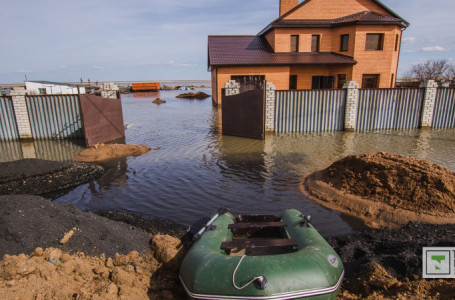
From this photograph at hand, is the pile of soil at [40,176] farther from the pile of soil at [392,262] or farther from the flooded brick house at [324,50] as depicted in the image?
the flooded brick house at [324,50]

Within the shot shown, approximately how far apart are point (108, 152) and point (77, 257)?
7.64 metres

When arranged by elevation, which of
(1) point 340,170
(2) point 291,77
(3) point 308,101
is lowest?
(1) point 340,170

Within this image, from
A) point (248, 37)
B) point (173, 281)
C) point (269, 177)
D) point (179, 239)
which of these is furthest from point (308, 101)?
point (248, 37)

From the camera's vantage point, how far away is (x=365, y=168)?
6.61 m

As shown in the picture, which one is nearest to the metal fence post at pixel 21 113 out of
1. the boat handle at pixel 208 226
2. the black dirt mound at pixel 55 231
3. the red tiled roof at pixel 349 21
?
the black dirt mound at pixel 55 231

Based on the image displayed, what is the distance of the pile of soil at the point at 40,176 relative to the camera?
727 cm

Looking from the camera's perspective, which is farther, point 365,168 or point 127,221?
point 365,168

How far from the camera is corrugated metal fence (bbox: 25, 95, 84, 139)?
13234 mm

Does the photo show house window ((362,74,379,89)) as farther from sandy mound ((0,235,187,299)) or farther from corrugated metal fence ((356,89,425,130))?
sandy mound ((0,235,187,299))

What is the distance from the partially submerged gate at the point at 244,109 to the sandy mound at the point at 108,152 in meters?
4.72

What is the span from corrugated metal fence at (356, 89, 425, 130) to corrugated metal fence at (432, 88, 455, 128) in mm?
1023

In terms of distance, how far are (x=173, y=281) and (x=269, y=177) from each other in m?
4.81

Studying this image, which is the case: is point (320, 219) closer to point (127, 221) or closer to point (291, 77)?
point (127, 221)

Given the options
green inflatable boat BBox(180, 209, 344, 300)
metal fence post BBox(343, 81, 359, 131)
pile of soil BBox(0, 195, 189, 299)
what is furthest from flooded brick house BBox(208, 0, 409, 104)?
green inflatable boat BBox(180, 209, 344, 300)
